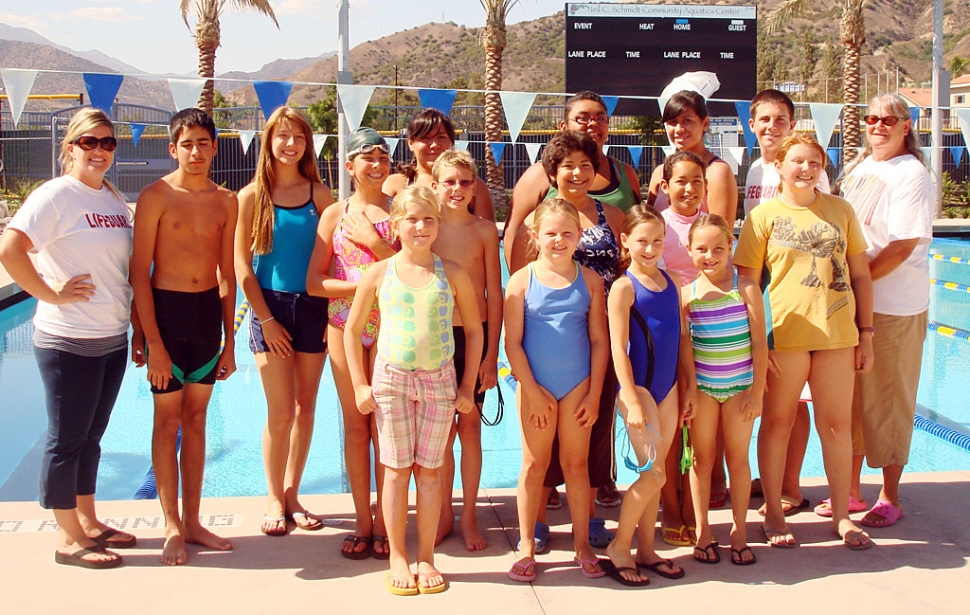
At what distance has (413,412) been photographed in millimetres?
3203

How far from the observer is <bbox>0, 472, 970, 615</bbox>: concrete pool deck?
300 cm

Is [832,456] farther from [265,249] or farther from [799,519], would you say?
[265,249]

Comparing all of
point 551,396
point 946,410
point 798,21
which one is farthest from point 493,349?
point 798,21

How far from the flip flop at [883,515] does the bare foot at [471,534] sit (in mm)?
1627

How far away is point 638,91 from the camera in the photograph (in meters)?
20.1

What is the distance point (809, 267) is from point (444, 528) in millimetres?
1765

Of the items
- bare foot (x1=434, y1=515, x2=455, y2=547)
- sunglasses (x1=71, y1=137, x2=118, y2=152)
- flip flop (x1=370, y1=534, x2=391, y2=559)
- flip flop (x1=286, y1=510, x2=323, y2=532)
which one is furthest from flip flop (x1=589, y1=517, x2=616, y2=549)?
sunglasses (x1=71, y1=137, x2=118, y2=152)

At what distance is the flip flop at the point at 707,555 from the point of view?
336cm

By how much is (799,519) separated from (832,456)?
41 cm

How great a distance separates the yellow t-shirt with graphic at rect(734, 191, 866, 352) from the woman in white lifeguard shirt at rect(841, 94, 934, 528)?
283mm

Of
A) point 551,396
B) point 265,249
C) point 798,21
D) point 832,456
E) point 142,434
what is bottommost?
point 142,434

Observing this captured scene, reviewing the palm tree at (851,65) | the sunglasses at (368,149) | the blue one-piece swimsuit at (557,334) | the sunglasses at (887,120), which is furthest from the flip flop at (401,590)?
the palm tree at (851,65)

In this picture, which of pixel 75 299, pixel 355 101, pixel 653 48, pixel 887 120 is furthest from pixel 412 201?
pixel 653 48

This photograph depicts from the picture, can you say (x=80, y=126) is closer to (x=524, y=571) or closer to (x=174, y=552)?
(x=174, y=552)
